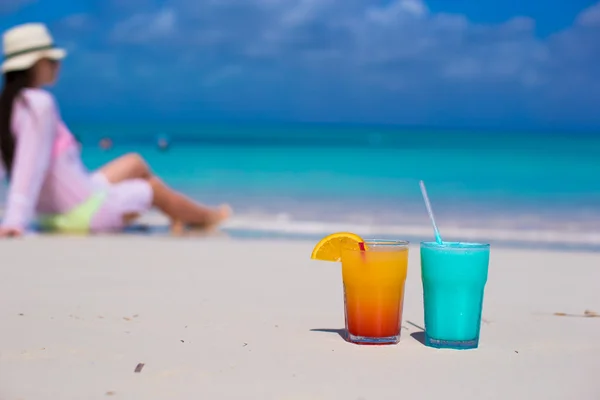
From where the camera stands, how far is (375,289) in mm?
2656

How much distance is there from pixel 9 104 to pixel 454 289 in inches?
Result: 169

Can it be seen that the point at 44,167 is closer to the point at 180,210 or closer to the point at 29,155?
the point at 29,155

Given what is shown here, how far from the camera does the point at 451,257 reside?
255 cm

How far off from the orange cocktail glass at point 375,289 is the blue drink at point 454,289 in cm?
9

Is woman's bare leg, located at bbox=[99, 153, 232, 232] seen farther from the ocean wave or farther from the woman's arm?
the ocean wave

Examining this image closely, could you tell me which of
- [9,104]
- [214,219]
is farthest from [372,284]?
[214,219]

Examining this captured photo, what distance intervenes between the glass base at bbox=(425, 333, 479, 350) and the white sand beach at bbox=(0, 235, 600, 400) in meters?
0.04

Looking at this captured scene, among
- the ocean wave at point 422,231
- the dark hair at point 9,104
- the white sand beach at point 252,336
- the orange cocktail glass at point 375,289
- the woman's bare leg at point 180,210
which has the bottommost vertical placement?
the white sand beach at point 252,336

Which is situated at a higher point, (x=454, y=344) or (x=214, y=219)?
(x=214, y=219)

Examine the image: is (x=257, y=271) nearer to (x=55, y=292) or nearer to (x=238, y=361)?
(x=55, y=292)

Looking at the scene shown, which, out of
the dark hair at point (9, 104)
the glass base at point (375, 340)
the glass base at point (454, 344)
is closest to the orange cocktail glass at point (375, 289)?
the glass base at point (375, 340)

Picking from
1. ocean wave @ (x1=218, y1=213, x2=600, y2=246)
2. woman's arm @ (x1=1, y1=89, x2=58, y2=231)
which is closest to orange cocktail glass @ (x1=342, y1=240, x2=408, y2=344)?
woman's arm @ (x1=1, y1=89, x2=58, y2=231)

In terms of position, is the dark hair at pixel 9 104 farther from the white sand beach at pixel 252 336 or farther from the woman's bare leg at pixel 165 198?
the white sand beach at pixel 252 336

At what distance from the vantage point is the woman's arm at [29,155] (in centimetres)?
570
